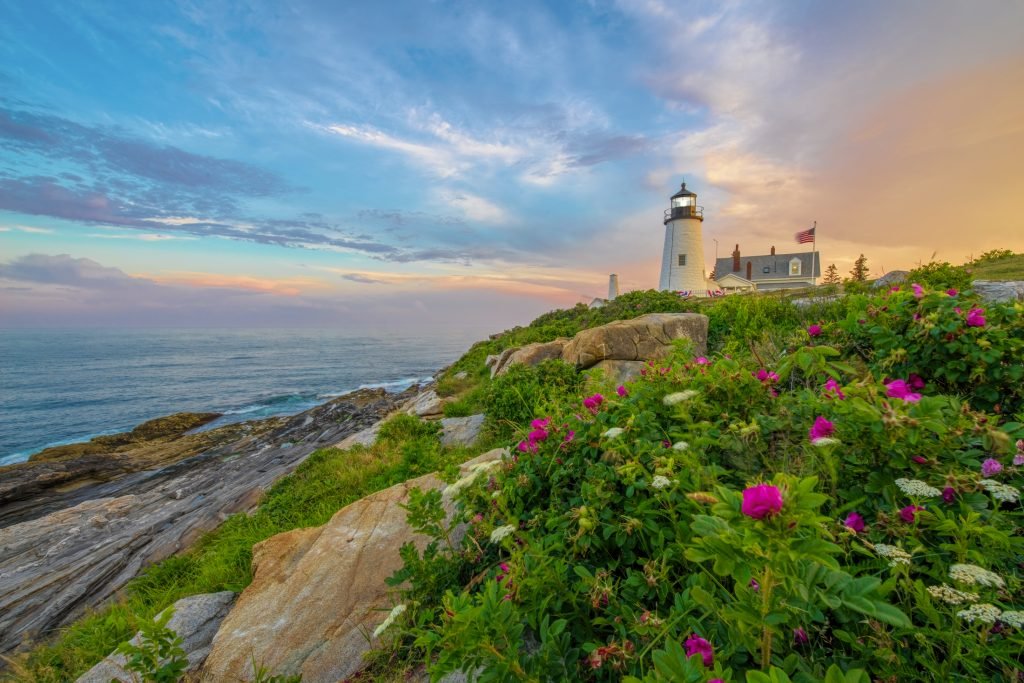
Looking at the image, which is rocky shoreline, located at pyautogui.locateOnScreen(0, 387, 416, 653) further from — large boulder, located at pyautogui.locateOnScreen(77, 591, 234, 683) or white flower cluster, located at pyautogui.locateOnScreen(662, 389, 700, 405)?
white flower cluster, located at pyautogui.locateOnScreen(662, 389, 700, 405)

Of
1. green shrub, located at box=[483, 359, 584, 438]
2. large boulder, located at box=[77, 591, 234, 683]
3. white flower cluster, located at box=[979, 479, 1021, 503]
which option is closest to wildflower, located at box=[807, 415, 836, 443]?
white flower cluster, located at box=[979, 479, 1021, 503]

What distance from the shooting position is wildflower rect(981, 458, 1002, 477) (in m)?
2.12

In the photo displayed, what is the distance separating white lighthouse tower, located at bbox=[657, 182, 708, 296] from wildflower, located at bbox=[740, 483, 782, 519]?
42374 millimetres

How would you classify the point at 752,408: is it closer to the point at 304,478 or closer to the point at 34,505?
the point at 304,478

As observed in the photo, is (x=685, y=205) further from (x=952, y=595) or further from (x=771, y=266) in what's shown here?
(x=952, y=595)

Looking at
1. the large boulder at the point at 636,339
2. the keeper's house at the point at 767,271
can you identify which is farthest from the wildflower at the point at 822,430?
the keeper's house at the point at 767,271

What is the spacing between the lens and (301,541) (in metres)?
5.39

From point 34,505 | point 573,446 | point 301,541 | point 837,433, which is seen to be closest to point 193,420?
point 34,505

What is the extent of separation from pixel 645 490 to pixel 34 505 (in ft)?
65.7

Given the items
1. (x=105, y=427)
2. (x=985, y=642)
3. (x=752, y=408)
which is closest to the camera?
(x=985, y=642)

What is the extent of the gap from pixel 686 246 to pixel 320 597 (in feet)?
139

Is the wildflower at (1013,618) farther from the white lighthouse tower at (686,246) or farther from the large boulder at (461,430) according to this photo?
the white lighthouse tower at (686,246)

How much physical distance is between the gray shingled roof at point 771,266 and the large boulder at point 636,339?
158 ft

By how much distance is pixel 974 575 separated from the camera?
1.58m
